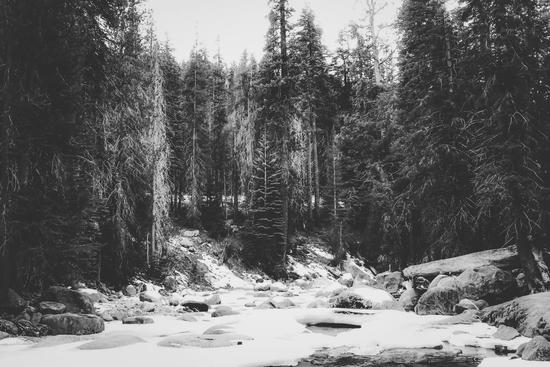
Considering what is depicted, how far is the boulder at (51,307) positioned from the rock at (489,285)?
948 centimetres

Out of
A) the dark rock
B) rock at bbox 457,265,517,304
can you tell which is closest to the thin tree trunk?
the dark rock

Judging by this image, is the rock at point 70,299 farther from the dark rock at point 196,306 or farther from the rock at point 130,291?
the rock at point 130,291

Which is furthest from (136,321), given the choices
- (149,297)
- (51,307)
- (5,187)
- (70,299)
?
(149,297)

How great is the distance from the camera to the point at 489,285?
33.6 ft

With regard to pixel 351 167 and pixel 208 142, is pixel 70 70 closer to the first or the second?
pixel 351 167

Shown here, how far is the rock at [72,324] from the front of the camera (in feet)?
24.6

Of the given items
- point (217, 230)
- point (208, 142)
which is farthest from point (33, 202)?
point (208, 142)

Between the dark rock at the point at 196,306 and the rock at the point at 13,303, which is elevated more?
the rock at the point at 13,303

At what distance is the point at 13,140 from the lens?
8297mm

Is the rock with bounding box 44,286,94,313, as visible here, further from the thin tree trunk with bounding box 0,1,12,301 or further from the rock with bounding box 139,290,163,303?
the rock with bounding box 139,290,163,303

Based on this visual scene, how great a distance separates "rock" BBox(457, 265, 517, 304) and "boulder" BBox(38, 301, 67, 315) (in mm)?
9482

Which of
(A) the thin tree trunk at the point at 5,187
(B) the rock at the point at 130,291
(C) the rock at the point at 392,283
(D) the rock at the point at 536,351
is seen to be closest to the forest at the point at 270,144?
(A) the thin tree trunk at the point at 5,187

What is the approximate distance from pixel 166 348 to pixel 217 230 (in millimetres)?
20594

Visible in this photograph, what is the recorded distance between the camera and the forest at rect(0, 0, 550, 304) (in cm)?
883
